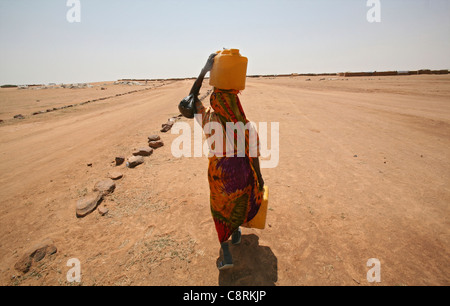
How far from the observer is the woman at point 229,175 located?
2004 millimetres

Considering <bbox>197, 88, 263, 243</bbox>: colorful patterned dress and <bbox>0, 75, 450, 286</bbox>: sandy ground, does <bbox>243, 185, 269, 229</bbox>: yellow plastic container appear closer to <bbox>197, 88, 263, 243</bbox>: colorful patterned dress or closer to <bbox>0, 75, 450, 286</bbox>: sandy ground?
<bbox>197, 88, 263, 243</bbox>: colorful patterned dress

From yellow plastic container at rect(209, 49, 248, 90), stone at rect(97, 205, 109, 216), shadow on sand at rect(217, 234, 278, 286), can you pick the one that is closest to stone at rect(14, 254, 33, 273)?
stone at rect(97, 205, 109, 216)

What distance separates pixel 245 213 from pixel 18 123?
46.9 ft

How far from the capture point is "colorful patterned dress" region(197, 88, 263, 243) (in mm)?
2002

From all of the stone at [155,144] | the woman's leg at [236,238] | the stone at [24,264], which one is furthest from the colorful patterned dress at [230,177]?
the stone at [155,144]

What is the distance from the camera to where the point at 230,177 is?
2.10 metres

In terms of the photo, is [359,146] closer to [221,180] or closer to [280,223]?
[280,223]

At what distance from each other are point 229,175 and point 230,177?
1.0 inches

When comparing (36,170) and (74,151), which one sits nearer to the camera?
(36,170)

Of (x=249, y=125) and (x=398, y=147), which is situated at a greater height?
(x=249, y=125)

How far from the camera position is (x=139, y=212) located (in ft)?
12.0

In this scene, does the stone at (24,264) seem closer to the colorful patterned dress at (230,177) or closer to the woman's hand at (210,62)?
the colorful patterned dress at (230,177)

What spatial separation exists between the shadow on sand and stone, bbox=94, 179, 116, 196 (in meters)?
2.70
